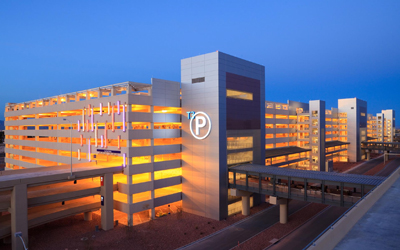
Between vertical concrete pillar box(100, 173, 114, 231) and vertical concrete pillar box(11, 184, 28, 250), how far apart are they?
31.9ft

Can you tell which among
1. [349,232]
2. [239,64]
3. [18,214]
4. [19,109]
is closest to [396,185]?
[349,232]

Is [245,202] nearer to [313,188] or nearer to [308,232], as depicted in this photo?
[308,232]

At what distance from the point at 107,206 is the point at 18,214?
36.3ft

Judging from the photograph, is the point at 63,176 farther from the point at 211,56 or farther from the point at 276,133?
the point at 276,133

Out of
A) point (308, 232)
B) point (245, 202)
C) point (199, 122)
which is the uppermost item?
point (199, 122)

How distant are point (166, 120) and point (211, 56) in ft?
43.1

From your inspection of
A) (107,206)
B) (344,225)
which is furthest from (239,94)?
(344,225)

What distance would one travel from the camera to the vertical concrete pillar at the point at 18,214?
3000 cm

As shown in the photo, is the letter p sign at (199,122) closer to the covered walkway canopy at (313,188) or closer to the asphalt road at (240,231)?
the covered walkway canopy at (313,188)

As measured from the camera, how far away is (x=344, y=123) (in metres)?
112

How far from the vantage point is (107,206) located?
38125 millimetres

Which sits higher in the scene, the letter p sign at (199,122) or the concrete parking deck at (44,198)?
the letter p sign at (199,122)

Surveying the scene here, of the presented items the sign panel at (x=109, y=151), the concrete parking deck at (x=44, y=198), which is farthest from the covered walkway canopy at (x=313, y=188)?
the concrete parking deck at (x=44, y=198)

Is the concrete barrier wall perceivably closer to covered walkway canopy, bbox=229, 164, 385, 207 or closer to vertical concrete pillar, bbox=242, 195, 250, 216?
covered walkway canopy, bbox=229, 164, 385, 207
